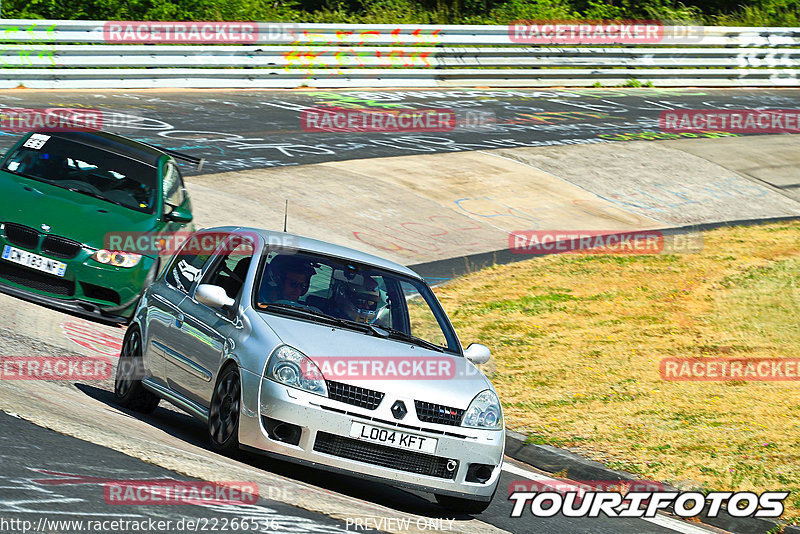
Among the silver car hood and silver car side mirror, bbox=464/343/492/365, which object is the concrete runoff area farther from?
the silver car hood

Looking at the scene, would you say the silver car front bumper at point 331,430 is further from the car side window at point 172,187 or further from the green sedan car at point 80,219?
the car side window at point 172,187

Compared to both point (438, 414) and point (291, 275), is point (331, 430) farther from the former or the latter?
point (291, 275)

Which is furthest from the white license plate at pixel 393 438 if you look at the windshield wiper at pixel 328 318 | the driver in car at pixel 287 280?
the driver in car at pixel 287 280

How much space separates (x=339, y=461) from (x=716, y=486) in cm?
313

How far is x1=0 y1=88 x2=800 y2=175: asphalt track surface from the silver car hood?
12817 millimetres

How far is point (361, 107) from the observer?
26.7 metres

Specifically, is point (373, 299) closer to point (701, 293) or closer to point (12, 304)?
point (12, 304)

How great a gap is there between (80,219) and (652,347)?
6.37 meters

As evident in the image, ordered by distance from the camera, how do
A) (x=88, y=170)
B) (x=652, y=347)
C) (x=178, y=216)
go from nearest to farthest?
(x=178, y=216), (x=88, y=170), (x=652, y=347)

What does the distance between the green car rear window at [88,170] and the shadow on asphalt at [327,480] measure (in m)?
3.71

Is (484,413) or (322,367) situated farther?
(484,413)

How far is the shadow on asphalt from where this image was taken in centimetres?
691

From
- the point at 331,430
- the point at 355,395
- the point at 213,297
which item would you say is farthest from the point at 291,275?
the point at 331,430

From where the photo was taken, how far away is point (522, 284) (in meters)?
15.9
